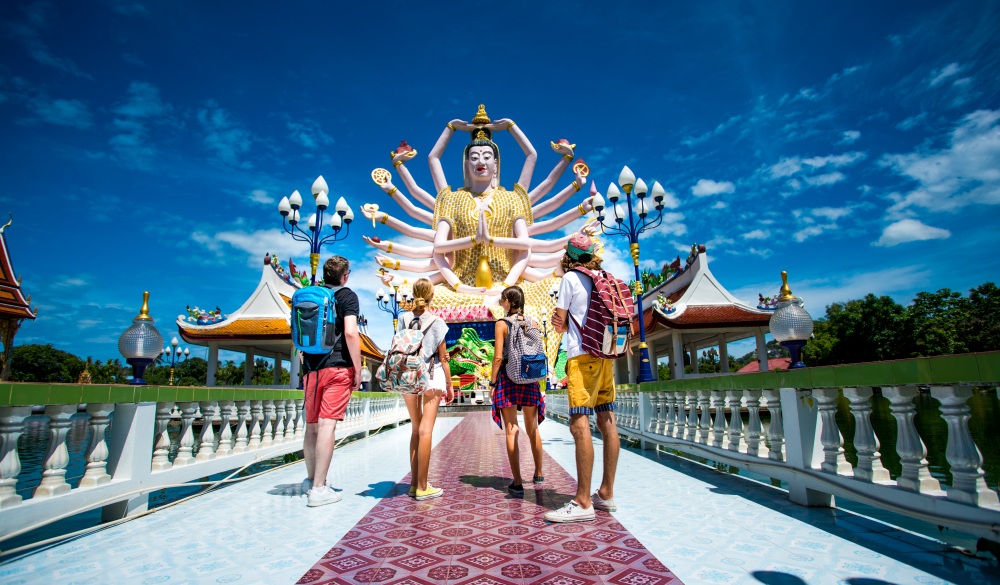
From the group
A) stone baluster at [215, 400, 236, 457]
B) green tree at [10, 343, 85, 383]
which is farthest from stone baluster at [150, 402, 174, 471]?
green tree at [10, 343, 85, 383]

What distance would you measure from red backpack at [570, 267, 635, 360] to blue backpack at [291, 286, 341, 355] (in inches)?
73.0

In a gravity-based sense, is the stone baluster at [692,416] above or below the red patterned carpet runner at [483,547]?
above

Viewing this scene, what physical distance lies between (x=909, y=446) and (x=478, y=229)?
22146mm

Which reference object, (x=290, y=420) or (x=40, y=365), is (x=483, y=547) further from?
(x=40, y=365)

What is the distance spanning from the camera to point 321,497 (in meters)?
3.94

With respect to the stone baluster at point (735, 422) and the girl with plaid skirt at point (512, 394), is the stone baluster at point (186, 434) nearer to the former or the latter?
the girl with plaid skirt at point (512, 394)

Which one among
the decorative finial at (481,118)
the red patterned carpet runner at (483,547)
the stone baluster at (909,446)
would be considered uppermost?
the decorative finial at (481,118)

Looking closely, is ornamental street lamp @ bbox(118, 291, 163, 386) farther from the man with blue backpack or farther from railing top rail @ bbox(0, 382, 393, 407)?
the man with blue backpack

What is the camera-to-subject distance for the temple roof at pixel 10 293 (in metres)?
17.6

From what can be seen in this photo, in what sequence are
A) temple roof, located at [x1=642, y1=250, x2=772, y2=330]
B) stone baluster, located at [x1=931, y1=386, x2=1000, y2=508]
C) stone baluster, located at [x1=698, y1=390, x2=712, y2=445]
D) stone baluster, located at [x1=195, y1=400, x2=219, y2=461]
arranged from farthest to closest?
temple roof, located at [x1=642, y1=250, x2=772, y2=330]
stone baluster, located at [x1=698, y1=390, x2=712, y2=445]
stone baluster, located at [x1=195, y1=400, x2=219, y2=461]
stone baluster, located at [x1=931, y1=386, x2=1000, y2=508]

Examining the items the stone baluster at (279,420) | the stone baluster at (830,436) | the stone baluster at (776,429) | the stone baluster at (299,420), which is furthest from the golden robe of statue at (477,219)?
the stone baluster at (830,436)

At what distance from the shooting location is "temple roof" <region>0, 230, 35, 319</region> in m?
17.6

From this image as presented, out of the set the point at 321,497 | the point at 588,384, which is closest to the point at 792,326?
the point at 588,384

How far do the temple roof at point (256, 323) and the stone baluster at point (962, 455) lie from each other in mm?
21286
